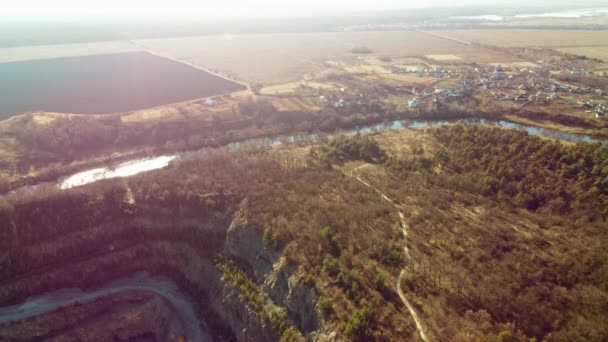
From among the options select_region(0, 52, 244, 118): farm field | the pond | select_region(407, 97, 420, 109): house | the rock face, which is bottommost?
the rock face

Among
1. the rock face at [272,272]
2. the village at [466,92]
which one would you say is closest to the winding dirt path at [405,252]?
the rock face at [272,272]

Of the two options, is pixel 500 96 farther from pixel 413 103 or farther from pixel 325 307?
pixel 325 307

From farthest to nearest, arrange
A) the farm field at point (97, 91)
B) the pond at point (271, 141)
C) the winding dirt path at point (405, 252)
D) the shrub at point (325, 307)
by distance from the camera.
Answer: the farm field at point (97, 91) < the pond at point (271, 141) < the shrub at point (325, 307) < the winding dirt path at point (405, 252)

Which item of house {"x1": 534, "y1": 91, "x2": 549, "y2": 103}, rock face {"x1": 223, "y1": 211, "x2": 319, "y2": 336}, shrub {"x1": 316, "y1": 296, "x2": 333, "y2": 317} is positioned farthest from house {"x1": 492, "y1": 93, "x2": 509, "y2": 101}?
shrub {"x1": 316, "y1": 296, "x2": 333, "y2": 317}

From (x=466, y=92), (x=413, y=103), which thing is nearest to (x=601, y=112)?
(x=466, y=92)

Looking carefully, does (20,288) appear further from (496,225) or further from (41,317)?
(496,225)

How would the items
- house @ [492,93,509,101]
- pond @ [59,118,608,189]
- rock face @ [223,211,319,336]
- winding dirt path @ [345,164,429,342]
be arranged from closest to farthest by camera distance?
winding dirt path @ [345,164,429,342] < rock face @ [223,211,319,336] < pond @ [59,118,608,189] < house @ [492,93,509,101]

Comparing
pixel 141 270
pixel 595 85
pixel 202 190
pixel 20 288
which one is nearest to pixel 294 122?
pixel 202 190

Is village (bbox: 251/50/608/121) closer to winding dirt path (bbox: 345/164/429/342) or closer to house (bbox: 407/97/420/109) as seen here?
house (bbox: 407/97/420/109)

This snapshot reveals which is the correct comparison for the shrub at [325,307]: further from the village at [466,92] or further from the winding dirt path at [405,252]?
the village at [466,92]
